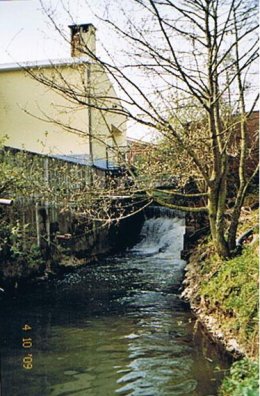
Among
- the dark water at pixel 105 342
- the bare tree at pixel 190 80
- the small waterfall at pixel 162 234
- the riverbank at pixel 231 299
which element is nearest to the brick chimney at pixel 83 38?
the bare tree at pixel 190 80

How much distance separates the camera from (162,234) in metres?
7.57

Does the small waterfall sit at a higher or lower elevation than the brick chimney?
lower

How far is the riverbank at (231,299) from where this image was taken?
2352mm

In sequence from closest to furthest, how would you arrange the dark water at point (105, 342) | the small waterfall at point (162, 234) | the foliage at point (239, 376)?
the foliage at point (239, 376) < the dark water at point (105, 342) < the small waterfall at point (162, 234)

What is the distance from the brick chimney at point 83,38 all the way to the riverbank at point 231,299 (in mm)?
1721

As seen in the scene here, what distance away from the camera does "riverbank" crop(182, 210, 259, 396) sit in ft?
7.72

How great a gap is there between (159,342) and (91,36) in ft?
6.85

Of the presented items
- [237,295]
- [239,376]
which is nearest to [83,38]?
[237,295]

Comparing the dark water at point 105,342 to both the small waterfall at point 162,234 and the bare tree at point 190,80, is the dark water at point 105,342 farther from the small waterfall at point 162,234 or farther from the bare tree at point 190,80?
the small waterfall at point 162,234

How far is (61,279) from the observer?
495cm

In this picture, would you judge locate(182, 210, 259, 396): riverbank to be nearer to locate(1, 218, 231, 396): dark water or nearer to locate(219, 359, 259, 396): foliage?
locate(219, 359, 259, 396): foliage

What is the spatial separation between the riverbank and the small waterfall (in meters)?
2.58

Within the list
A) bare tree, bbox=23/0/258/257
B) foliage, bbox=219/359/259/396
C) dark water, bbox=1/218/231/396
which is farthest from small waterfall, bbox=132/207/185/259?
foliage, bbox=219/359/259/396

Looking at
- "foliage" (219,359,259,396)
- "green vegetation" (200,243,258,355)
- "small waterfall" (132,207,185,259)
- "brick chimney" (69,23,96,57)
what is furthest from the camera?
"small waterfall" (132,207,185,259)
